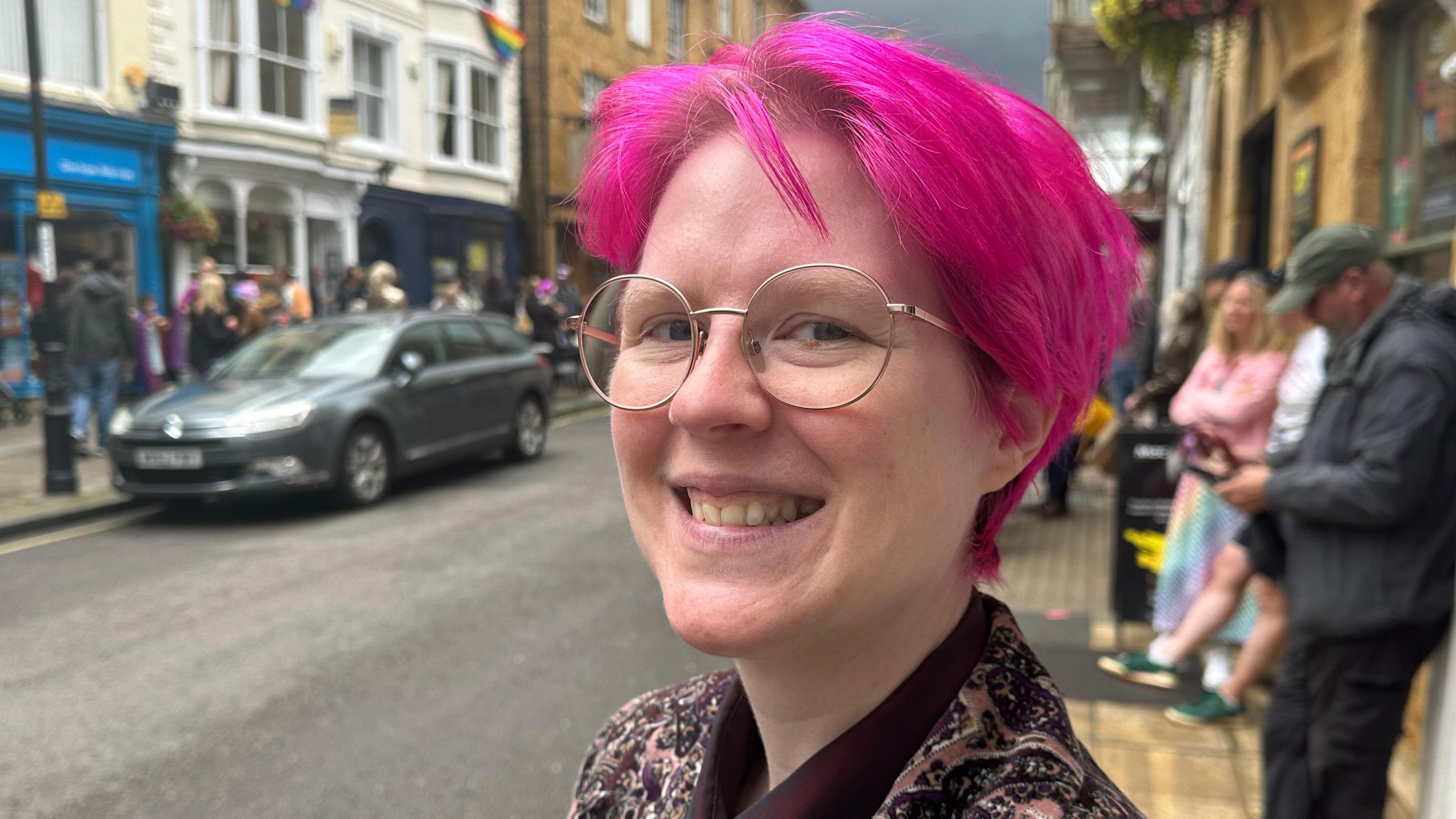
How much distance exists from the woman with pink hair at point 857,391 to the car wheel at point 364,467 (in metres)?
7.66

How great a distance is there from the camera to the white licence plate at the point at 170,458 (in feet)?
25.5

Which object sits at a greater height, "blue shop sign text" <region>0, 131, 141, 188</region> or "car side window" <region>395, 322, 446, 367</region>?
"blue shop sign text" <region>0, 131, 141, 188</region>

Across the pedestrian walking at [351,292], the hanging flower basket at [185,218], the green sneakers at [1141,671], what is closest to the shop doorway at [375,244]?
the hanging flower basket at [185,218]

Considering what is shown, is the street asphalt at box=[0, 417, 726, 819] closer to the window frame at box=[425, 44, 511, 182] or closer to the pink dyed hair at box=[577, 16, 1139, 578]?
the pink dyed hair at box=[577, 16, 1139, 578]

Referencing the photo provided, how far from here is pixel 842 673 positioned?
1.14 meters

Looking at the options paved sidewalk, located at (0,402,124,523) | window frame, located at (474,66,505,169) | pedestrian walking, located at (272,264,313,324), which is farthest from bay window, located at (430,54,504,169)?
paved sidewalk, located at (0,402,124,523)

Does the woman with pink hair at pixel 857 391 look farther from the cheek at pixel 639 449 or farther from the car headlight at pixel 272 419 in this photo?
the car headlight at pixel 272 419

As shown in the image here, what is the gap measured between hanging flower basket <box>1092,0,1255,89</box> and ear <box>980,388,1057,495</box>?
657cm

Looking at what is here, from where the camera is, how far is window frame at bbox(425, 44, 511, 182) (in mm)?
21328

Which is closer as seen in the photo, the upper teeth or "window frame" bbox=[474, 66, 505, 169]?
the upper teeth

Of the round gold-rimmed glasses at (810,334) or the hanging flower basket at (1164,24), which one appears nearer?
the round gold-rimmed glasses at (810,334)

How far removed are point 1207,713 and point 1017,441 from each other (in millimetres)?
3264

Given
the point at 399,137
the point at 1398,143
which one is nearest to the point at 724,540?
the point at 1398,143

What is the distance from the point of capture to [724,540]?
1.10 metres
